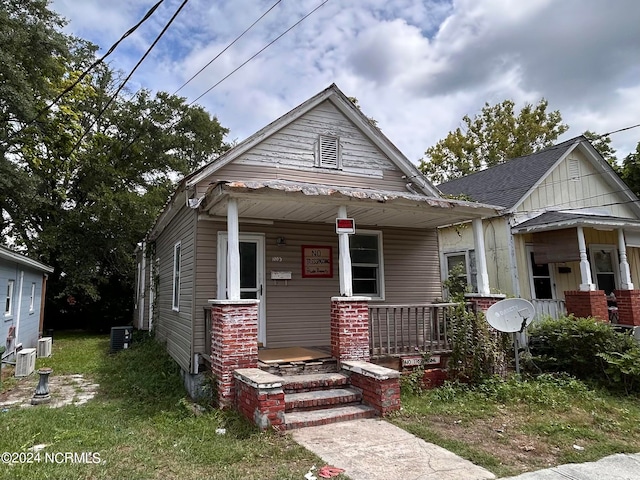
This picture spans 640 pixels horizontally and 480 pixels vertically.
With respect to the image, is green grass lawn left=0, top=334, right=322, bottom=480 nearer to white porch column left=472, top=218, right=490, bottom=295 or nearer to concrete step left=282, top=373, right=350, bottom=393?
concrete step left=282, top=373, right=350, bottom=393

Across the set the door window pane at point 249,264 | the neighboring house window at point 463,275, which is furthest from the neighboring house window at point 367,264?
the neighboring house window at point 463,275

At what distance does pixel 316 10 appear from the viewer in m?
5.98

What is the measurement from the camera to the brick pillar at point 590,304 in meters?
9.99

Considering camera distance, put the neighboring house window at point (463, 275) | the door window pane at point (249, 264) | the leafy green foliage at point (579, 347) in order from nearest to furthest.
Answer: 1. the leafy green foliage at point (579, 347)
2. the door window pane at point (249, 264)
3. the neighboring house window at point (463, 275)

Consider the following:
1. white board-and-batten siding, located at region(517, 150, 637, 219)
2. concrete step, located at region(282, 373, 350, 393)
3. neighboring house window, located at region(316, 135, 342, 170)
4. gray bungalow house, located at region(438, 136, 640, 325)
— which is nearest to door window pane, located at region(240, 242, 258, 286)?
concrete step, located at region(282, 373, 350, 393)

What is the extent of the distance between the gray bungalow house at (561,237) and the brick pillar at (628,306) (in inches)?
0.9

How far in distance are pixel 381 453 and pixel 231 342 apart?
94.9 inches

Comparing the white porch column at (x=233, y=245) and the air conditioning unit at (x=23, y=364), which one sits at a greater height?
the white porch column at (x=233, y=245)

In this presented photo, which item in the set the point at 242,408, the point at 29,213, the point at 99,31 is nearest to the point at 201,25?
the point at 99,31

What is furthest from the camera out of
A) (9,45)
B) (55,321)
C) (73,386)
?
(55,321)

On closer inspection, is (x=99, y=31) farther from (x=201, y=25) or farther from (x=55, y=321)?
(x=55, y=321)

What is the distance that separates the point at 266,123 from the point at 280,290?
11.1 feet

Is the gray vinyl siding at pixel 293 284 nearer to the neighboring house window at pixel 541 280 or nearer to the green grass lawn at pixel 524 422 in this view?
the green grass lawn at pixel 524 422

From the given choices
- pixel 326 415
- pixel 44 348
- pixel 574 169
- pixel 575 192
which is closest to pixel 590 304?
pixel 575 192
